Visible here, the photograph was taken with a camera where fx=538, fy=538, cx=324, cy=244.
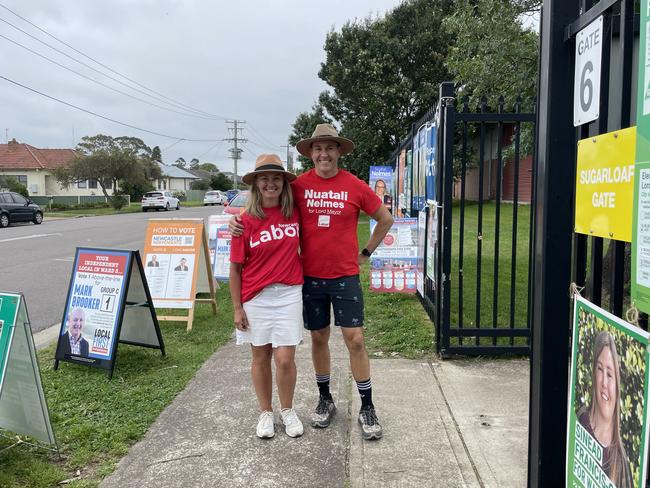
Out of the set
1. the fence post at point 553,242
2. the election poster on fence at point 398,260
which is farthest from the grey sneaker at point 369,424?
the election poster on fence at point 398,260

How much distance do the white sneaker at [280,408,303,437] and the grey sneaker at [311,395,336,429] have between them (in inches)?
4.7

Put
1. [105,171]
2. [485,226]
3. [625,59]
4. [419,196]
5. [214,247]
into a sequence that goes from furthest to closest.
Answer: [105,171] → [485,226] → [214,247] → [419,196] → [625,59]

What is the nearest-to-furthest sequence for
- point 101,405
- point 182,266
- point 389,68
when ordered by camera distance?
point 101,405
point 182,266
point 389,68

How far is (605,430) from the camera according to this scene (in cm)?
171

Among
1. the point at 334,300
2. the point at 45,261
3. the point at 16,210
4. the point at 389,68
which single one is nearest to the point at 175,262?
the point at 334,300

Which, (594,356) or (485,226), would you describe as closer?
(594,356)

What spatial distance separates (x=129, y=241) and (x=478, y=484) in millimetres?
15116

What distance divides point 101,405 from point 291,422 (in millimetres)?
1528

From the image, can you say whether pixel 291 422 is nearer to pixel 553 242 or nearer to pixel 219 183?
pixel 553 242

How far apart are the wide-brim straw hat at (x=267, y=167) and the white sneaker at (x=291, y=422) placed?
4.97 feet

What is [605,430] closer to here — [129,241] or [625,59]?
[625,59]

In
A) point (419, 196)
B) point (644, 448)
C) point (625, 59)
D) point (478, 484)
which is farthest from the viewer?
point (419, 196)

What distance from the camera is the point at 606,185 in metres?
1.69

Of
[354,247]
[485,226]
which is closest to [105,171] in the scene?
[485,226]
